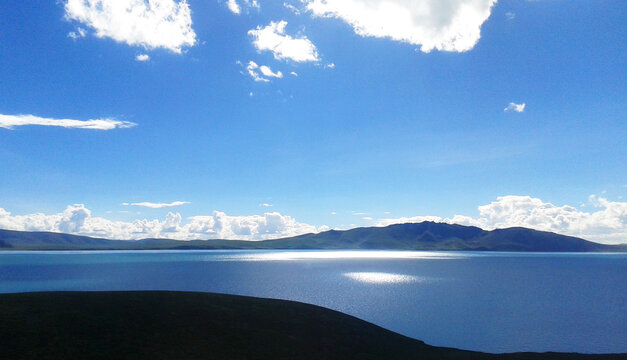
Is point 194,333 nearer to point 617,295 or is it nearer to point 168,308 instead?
point 168,308

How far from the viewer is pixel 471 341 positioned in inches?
1893

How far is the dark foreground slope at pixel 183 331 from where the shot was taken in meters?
28.8

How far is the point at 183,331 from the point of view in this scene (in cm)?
3491

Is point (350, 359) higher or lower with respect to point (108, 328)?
lower

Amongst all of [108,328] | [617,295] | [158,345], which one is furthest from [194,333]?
[617,295]

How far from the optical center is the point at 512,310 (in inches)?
2766

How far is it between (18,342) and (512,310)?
7671 cm

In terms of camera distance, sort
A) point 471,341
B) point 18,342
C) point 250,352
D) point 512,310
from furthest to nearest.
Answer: point 512,310 → point 471,341 → point 250,352 → point 18,342

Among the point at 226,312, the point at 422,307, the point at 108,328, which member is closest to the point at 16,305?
the point at 108,328

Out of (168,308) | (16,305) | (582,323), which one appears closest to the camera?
(16,305)

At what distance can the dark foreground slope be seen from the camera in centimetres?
2876

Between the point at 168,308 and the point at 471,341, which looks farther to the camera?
the point at 471,341

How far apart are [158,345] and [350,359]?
17625 millimetres

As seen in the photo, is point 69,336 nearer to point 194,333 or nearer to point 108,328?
point 108,328
